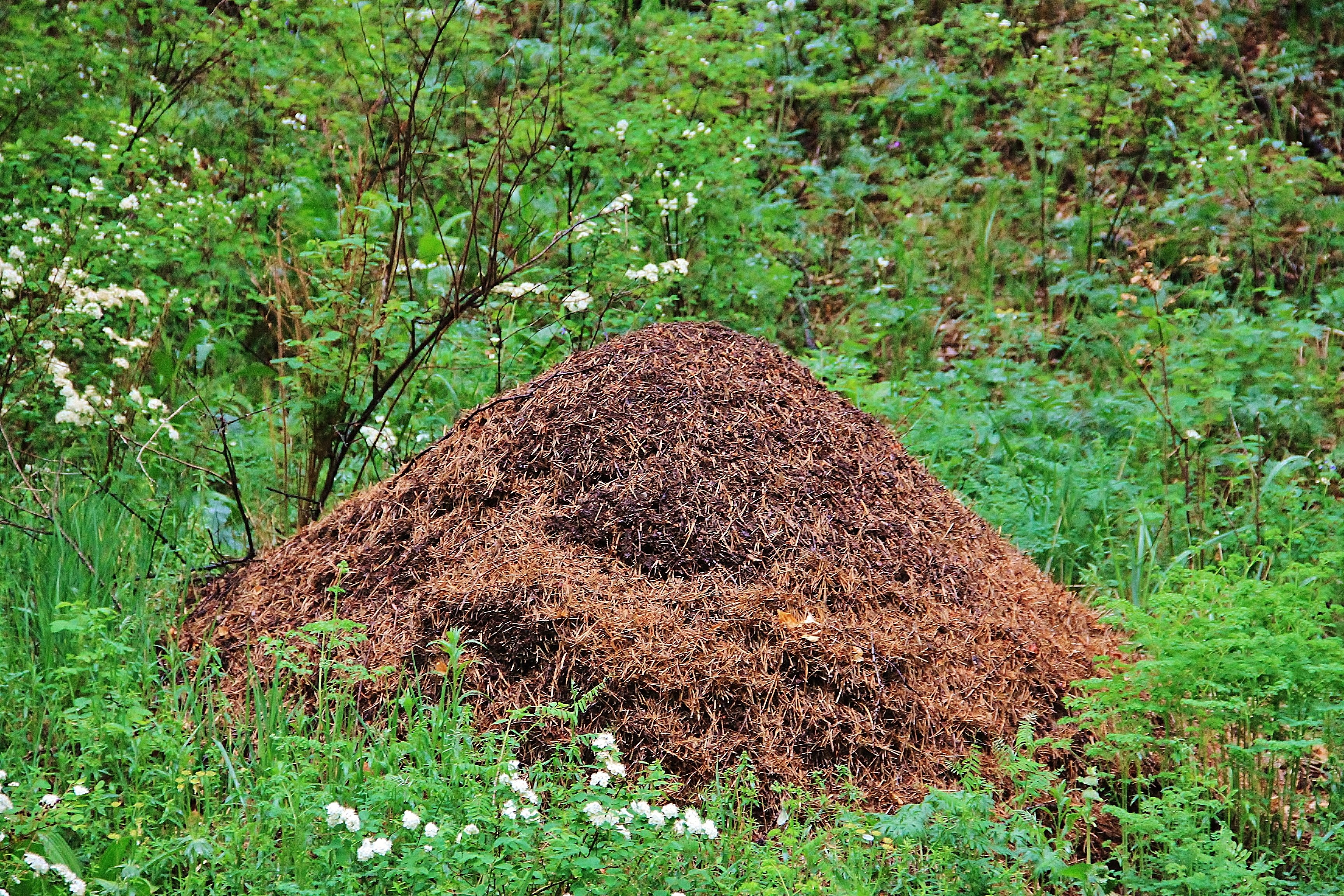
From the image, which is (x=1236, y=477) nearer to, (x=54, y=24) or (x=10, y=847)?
(x=10, y=847)

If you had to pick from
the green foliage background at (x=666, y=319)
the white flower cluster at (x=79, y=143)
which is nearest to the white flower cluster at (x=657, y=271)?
the green foliage background at (x=666, y=319)

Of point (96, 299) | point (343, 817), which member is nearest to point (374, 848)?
point (343, 817)

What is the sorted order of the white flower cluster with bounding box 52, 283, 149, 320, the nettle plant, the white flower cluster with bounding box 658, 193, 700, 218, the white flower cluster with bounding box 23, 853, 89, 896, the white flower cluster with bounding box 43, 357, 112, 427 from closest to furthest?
the white flower cluster with bounding box 23, 853, 89, 896 → the white flower cluster with bounding box 43, 357, 112, 427 → the white flower cluster with bounding box 52, 283, 149, 320 → the nettle plant → the white flower cluster with bounding box 658, 193, 700, 218

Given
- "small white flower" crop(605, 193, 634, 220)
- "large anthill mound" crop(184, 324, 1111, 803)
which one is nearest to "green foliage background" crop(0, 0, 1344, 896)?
"small white flower" crop(605, 193, 634, 220)

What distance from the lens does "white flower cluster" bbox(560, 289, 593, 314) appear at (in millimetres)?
4395

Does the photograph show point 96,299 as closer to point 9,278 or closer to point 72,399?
point 9,278

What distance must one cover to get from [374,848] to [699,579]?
135cm

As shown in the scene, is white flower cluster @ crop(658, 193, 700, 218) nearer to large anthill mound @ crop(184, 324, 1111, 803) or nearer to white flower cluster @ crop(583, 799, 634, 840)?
large anthill mound @ crop(184, 324, 1111, 803)

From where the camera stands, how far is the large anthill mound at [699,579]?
10.0 ft

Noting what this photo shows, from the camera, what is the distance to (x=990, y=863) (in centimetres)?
249

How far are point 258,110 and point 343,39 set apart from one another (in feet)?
4.51

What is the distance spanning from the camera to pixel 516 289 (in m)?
4.47

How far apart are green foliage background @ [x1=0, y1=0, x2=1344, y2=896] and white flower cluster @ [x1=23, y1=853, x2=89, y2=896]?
84 millimetres

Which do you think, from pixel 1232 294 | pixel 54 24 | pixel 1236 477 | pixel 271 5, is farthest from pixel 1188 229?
pixel 54 24
